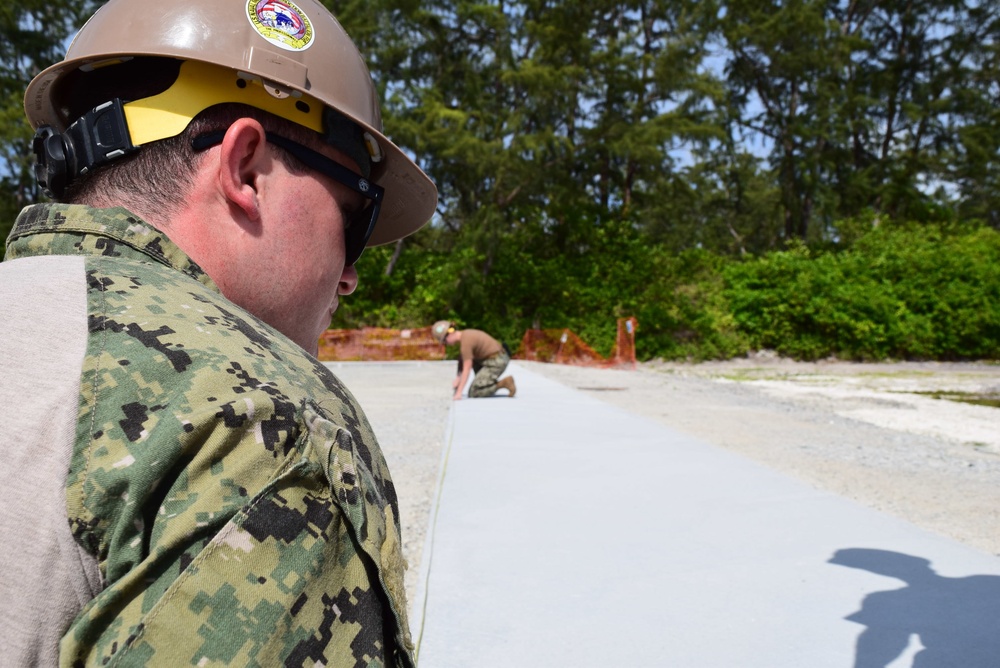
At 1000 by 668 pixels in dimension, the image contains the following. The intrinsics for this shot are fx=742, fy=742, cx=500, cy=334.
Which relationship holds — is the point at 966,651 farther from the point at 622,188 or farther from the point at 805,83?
the point at 805,83

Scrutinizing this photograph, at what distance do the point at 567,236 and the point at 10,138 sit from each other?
646 inches

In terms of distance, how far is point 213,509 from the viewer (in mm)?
640

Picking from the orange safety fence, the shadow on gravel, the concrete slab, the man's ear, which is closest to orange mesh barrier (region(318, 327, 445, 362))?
the orange safety fence

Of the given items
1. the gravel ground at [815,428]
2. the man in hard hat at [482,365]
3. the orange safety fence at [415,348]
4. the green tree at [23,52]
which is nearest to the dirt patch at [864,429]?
the gravel ground at [815,428]

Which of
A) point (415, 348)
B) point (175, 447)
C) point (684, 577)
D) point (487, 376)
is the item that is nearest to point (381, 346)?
point (415, 348)

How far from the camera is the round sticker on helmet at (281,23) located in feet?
3.44

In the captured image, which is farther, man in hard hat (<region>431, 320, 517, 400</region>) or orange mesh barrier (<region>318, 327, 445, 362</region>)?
orange mesh barrier (<region>318, 327, 445, 362</region>)

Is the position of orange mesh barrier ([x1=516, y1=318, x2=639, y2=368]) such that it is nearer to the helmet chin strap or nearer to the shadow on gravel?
the shadow on gravel

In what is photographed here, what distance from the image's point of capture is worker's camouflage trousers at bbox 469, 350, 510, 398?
407 inches

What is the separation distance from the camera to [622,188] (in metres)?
26.2

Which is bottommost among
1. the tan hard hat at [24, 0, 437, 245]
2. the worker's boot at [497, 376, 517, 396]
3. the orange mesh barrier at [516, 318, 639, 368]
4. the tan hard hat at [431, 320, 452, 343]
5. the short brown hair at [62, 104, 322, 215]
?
the worker's boot at [497, 376, 517, 396]

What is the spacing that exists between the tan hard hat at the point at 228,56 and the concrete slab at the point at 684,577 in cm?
202

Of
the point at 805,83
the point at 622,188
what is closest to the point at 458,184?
the point at 622,188

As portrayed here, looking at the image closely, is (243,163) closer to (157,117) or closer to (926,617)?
(157,117)
